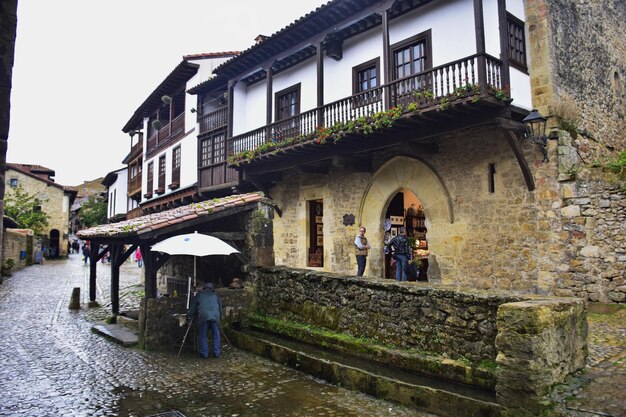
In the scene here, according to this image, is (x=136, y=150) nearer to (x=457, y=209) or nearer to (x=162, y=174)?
(x=162, y=174)

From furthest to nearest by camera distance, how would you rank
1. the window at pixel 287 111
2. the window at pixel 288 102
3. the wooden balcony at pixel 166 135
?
1. the wooden balcony at pixel 166 135
2. the window at pixel 288 102
3. the window at pixel 287 111

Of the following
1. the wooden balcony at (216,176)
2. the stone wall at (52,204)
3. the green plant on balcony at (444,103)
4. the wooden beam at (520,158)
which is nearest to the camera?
the green plant on balcony at (444,103)

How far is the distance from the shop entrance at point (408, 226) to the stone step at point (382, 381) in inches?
231

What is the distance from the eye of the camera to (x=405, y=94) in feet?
31.4

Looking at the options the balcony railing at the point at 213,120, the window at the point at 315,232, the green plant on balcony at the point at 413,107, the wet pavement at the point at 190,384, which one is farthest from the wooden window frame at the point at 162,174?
the green plant on balcony at the point at 413,107

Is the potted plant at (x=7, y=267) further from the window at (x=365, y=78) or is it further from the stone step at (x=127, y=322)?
the window at (x=365, y=78)

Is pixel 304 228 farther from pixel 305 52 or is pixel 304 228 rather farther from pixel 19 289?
pixel 19 289

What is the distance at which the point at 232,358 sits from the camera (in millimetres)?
7199

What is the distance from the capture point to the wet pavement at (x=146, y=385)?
16.3 ft

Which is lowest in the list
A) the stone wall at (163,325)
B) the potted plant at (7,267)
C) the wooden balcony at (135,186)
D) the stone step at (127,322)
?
the stone step at (127,322)

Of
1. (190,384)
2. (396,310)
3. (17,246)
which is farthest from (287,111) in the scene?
(17,246)

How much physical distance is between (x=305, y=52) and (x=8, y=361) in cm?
1065

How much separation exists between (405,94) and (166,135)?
15.6m

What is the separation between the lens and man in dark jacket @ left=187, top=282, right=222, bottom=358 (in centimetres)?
727
